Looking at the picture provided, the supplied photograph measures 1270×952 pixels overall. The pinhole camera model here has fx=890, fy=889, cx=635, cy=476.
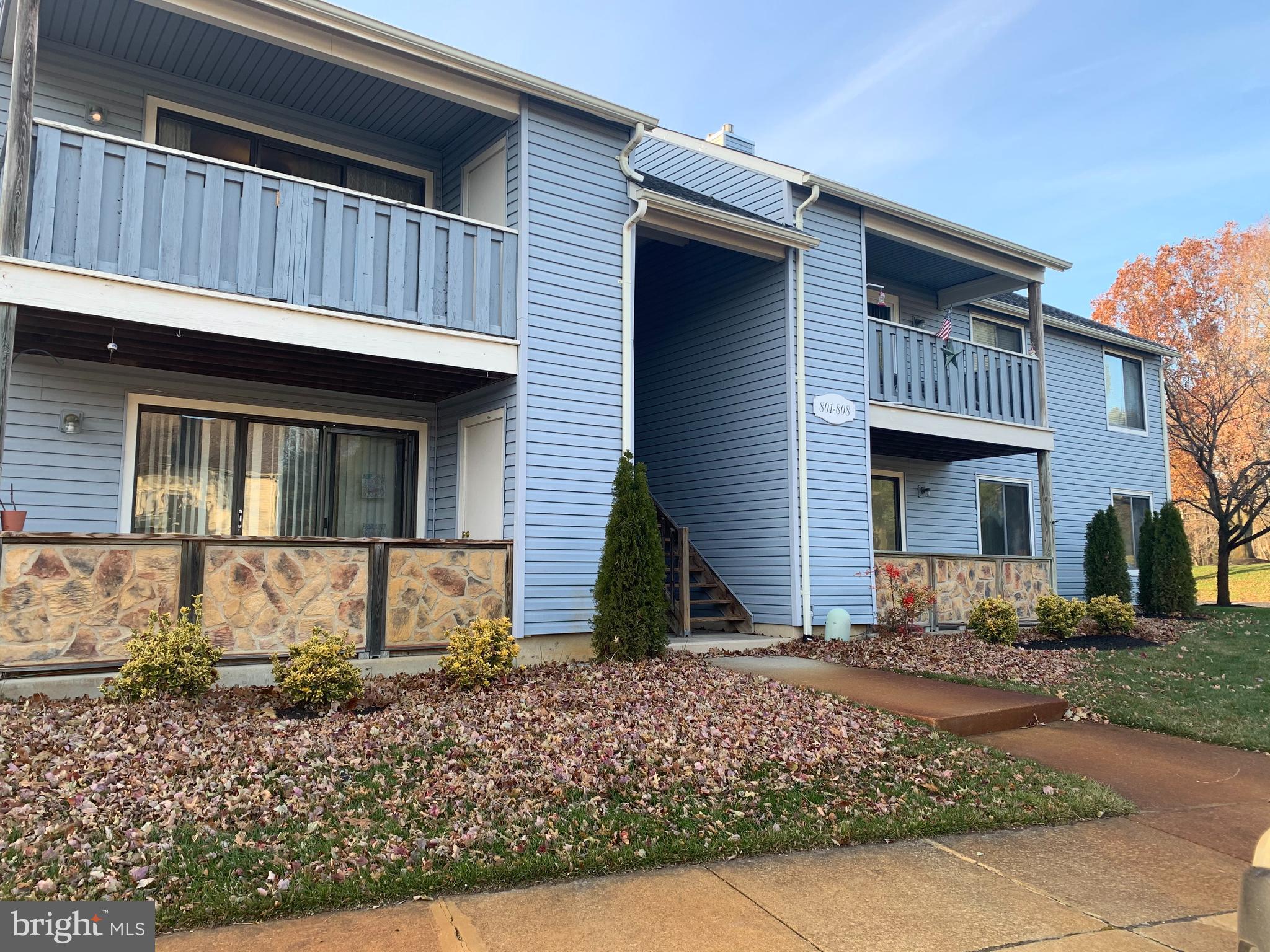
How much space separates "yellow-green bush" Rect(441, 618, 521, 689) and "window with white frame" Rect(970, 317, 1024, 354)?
11740 mm

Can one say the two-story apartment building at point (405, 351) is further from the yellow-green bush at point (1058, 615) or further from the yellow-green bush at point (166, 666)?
the yellow-green bush at point (1058, 615)

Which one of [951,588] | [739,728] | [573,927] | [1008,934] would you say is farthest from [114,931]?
[951,588]

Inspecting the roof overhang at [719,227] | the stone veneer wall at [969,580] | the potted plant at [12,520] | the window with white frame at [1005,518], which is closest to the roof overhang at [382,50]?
the roof overhang at [719,227]

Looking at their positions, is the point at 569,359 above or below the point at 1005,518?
above

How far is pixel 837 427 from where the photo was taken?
37.5 ft

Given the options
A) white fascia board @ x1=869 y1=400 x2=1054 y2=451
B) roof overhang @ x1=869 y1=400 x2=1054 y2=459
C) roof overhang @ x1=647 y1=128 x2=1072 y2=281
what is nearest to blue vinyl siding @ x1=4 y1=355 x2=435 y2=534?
roof overhang @ x1=647 y1=128 x2=1072 y2=281

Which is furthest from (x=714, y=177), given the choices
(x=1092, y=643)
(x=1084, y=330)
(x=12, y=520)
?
(x=12, y=520)

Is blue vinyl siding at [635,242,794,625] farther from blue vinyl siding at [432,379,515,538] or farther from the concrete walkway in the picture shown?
the concrete walkway

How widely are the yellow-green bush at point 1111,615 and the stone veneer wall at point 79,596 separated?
1149cm

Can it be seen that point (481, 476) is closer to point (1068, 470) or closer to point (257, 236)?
point (257, 236)

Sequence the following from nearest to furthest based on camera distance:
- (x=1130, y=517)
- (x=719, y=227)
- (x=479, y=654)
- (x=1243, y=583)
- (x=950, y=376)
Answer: (x=479, y=654)
(x=719, y=227)
(x=950, y=376)
(x=1130, y=517)
(x=1243, y=583)

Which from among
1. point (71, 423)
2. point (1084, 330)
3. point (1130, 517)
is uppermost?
point (1084, 330)

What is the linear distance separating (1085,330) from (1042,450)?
4929mm

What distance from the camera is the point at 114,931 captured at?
320 centimetres
